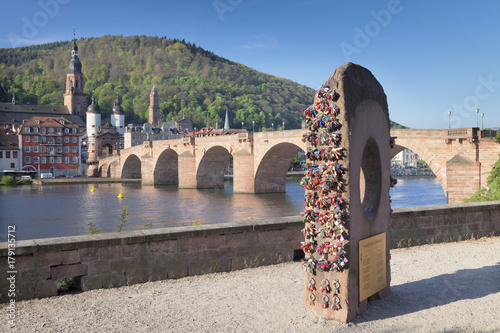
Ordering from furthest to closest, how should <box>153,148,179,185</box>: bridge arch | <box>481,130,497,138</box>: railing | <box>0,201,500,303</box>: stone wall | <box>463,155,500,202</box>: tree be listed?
<box>153,148,179,185</box>: bridge arch → <box>481,130,497,138</box>: railing → <box>463,155,500,202</box>: tree → <box>0,201,500,303</box>: stone wall

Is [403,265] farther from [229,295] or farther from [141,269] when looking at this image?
[141,269]

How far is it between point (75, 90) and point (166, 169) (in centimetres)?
6436

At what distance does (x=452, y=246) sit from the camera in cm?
879

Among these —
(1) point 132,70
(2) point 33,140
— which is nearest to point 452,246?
(2) point 33,140

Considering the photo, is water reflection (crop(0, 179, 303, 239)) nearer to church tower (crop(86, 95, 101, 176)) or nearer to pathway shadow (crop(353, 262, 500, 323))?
pathway shadow (crop(353, 262, 500, 323))

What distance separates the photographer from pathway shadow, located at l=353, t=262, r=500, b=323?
217 inches

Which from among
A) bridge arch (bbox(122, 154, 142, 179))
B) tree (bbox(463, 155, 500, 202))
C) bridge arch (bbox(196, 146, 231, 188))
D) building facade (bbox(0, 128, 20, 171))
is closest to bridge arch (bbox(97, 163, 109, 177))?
bridge arch (bbox(122, 154, 142, 179))

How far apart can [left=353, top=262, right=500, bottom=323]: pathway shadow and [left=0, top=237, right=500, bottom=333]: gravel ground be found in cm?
1

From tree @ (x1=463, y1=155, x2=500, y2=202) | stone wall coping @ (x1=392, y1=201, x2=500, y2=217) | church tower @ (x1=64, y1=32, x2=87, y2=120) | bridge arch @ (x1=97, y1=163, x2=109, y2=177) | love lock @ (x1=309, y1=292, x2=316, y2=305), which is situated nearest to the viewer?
love lock @ (x1=309, y1=292, x2=316, y2=305)

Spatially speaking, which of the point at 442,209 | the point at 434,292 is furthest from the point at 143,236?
the point at 442,209

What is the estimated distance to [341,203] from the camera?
205 inches

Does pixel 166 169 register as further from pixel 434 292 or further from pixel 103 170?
pixel 434 292

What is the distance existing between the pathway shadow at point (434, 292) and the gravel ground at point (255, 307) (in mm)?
11

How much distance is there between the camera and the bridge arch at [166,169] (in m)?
61.7
